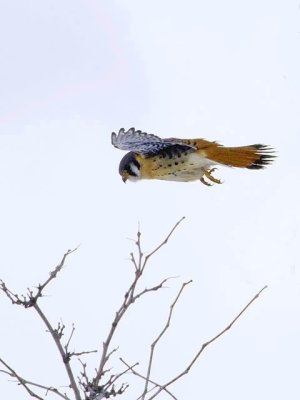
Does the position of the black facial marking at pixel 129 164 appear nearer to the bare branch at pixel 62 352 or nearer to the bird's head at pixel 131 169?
the bird's head at pixel 131 169

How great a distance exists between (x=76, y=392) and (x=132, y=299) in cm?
33

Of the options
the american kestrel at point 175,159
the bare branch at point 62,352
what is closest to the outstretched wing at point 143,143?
the american kestrel at point 175,159

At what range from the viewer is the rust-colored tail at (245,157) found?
17.2 feet

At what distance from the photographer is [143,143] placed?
208 inches

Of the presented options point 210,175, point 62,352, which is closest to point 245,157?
point 210,175

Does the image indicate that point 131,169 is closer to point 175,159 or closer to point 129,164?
point 129,164

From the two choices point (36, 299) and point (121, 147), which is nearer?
point (36, 299)

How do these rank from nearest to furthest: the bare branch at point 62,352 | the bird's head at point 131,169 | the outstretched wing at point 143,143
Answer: the bare branch at point 62,352
the outstretched wing at point 143,143
the bird's head at point 131,169

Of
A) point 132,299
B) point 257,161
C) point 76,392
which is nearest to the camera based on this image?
point 76,392

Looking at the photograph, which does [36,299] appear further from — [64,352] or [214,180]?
[214,180]

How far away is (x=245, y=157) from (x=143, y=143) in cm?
62

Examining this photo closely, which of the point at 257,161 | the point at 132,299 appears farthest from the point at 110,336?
the point at 257,161

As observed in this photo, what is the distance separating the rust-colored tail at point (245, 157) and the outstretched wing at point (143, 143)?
0.70 ft

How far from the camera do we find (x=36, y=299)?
8.52ft
